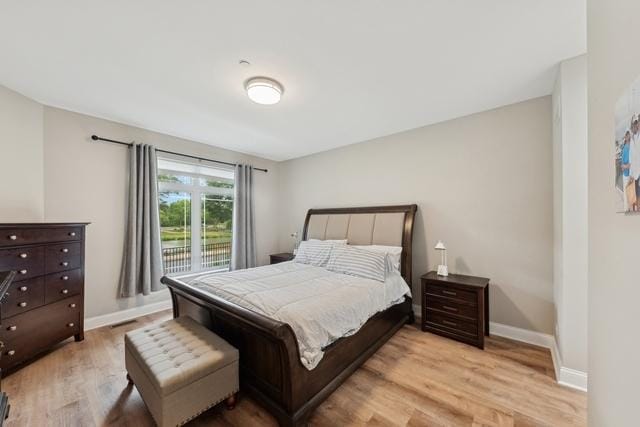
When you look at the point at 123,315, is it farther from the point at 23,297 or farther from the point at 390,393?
the point at 390,393

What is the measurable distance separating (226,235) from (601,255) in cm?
439

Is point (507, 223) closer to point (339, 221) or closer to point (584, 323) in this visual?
point (584, 323)

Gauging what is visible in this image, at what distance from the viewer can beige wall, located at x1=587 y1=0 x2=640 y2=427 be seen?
0.66m

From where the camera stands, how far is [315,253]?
135 inches

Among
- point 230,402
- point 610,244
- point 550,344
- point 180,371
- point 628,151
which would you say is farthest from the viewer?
point 550,344

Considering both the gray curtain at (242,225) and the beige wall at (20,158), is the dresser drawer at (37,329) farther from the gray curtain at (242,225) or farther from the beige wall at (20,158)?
the gray curtain at (242,225)

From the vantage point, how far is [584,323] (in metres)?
1.82

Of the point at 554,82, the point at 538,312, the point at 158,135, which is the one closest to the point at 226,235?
the point at 158,135

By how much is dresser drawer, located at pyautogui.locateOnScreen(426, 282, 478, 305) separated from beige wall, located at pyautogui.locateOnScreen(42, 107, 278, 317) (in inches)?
143

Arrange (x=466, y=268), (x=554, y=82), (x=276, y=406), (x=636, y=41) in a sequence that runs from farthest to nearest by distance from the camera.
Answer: (x=466, y=268) → (x=554, y=82) → (x=276, y=406) → (x=636, y=41)

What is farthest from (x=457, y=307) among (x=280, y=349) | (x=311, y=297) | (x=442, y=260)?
(x=280, y=349)

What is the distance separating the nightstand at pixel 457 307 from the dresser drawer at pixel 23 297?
3.78m

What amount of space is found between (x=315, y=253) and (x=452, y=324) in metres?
1.77

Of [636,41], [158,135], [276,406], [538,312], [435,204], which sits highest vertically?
[158,135]
